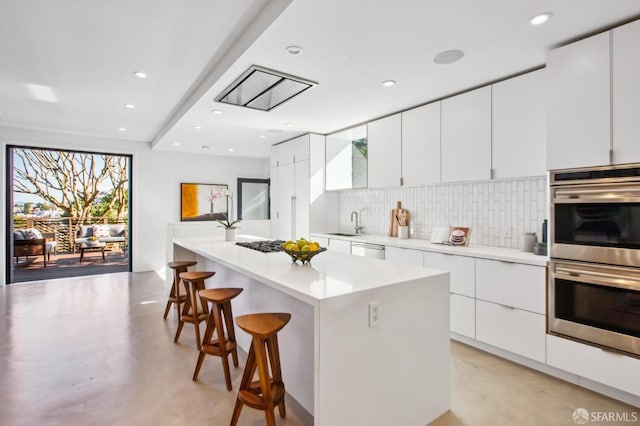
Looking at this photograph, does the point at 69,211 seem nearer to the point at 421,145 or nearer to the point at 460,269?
the point at 421,145

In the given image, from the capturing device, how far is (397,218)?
4.34 metres

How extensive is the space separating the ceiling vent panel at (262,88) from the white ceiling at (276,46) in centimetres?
10

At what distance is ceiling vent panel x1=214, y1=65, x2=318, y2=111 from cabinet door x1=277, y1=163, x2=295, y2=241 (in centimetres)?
191

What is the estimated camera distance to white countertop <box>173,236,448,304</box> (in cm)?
165

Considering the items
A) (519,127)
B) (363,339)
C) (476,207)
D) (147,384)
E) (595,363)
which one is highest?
(519,127)

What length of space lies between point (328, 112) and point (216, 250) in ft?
7.05

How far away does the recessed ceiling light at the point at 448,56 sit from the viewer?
2545 mm

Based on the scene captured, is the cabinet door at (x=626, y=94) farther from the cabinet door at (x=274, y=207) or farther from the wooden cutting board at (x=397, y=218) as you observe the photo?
the cabinet door at (x=274, y=207)

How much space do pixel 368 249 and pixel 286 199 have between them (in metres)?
2.11

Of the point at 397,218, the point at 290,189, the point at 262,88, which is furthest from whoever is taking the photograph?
the point at 290,189

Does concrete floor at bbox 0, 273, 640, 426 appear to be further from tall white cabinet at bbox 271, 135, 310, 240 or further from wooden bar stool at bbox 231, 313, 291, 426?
tall white cabinet at bbox 271, 135, 310, 240

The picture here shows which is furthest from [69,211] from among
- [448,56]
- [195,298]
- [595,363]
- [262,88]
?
[595,363]

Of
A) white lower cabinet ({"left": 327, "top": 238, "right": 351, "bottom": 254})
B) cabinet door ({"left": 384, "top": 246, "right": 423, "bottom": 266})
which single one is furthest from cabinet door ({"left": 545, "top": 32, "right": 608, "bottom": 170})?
white lower cabinet ({"left": 327, "top": 238, "right": 351, "bottom": 254})

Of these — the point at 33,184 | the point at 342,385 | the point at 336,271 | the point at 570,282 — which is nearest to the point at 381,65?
the point at 336,271
